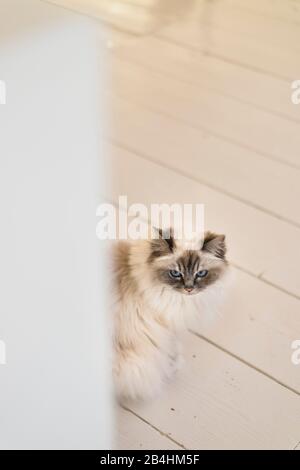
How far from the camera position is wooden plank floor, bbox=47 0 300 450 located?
0.96m

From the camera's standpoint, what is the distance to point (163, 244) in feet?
3.13

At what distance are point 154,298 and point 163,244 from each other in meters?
0.10

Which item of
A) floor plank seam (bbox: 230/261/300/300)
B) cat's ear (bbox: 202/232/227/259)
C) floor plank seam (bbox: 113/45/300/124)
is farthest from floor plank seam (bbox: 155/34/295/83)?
cat's ear (bbox: 202/232/227/259)

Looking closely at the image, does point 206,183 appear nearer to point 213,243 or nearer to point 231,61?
point 213,243

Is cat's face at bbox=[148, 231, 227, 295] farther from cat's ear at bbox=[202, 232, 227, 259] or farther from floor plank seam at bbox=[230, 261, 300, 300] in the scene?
floor plank seam at bbox=[230, 261, 300, 300]

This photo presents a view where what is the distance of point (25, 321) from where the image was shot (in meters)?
0.86

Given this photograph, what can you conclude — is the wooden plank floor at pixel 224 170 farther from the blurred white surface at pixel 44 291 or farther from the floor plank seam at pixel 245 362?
the blurred white surface at pixel 44 291

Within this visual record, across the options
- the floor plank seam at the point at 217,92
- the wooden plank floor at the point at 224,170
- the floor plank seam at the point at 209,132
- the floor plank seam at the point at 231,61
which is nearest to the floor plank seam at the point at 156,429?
the wooden plank floor at the point at 224,170

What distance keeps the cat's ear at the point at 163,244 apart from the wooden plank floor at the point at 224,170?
0.20 m

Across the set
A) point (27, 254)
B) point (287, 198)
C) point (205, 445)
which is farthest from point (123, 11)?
point (205, 445)

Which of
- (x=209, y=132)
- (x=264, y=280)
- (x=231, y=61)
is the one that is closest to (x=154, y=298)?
(x=264, y=280)
